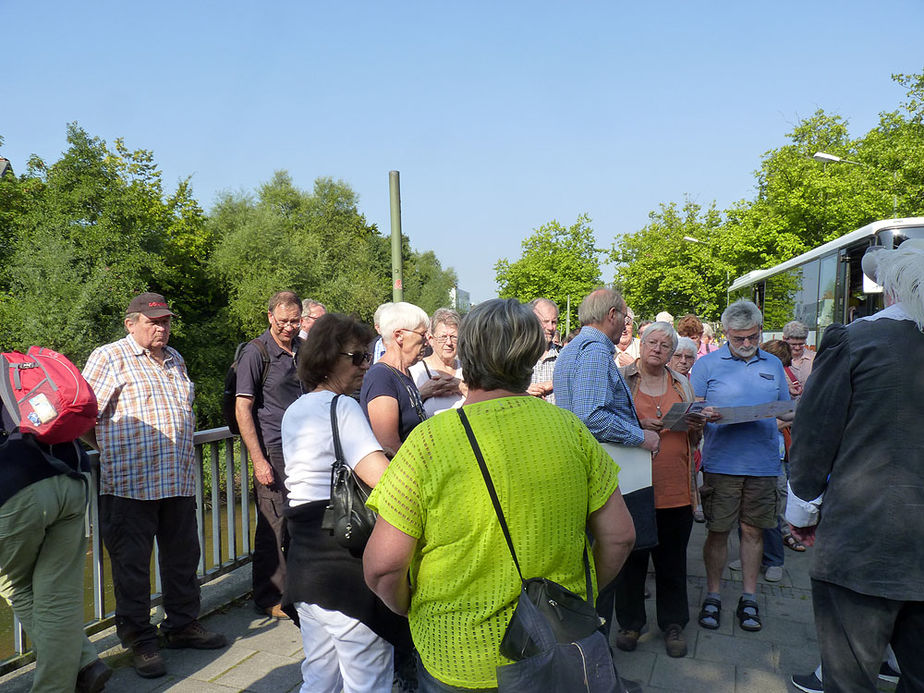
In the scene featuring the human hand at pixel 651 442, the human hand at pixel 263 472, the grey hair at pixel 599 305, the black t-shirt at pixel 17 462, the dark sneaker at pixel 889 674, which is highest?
the grey hair at pixel 599 305

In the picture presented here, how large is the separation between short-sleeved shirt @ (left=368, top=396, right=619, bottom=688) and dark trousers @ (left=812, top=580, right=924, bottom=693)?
112 centimetres

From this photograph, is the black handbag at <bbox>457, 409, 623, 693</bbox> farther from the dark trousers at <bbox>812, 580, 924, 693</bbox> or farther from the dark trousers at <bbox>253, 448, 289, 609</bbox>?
the dark trousers at <bbox>253, 448, 289, 609</bbox>

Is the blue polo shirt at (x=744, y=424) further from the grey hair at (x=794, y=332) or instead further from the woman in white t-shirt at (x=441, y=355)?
the grey hair at (x=794, y=332)

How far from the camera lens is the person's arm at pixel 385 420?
327cm

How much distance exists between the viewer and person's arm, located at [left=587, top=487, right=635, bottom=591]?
206cm

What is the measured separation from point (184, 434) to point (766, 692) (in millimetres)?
3377

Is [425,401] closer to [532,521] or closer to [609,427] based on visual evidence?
[609,427]

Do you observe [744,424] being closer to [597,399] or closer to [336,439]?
[597,399]

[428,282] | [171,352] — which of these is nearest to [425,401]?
[171,352]

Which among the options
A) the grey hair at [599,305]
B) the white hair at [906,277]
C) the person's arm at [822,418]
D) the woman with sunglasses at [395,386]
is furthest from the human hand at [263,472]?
the white hair at [906,277]

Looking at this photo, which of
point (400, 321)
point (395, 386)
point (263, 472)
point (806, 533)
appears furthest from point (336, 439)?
point (263, 472)

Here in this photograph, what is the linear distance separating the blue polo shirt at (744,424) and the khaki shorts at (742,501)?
0.20 ft

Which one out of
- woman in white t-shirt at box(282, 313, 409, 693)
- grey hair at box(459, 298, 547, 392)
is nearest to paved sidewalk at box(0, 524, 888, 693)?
woman in white t-shirt at box(282, 313, 409, 693)

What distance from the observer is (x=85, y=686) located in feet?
11.2
